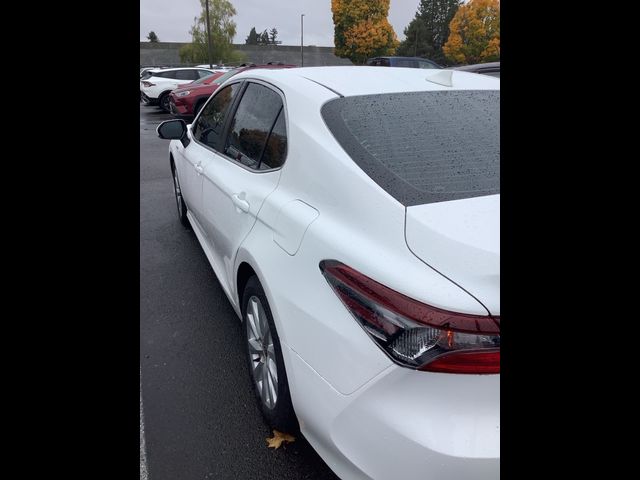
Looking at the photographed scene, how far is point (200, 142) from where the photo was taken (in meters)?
3.62

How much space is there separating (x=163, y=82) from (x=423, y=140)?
17938 millimetres

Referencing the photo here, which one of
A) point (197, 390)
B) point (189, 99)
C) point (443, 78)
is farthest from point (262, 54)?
point (197, 390)

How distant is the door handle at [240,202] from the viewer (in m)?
2.32

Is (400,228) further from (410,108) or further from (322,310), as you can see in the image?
(410,108)

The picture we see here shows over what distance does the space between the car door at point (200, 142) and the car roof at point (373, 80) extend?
684 mm

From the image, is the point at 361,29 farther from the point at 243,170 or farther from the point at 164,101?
the point at 243,170

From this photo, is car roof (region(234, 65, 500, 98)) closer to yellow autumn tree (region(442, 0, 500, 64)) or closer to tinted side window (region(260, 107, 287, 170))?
tinted side window (region(260, 107, 287, 170))

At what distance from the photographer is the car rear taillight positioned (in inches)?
50.4

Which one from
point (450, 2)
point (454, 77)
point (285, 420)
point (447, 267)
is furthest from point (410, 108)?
point (450, 2)

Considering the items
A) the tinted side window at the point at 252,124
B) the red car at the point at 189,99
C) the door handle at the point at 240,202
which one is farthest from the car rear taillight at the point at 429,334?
the red car at the point at 189,99

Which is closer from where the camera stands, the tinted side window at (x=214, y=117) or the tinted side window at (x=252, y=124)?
the tinted side window at (x=252, y=124)

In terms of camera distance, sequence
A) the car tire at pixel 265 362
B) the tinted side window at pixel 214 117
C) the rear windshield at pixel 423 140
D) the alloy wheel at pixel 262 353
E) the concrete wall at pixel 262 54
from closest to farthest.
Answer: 1. the rear windshield at pixel 423 140
2. the car tire at pixel 265 362
3. the alloy wheel at pixel 262 353
4. the tinted side window at pixel 214 117
5. the concrete wall at pixel 262 54

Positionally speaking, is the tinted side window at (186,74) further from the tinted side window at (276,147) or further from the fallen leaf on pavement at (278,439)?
the fallen leaf on pavement at (278,439)

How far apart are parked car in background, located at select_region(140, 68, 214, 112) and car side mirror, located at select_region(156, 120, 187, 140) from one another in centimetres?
1419
